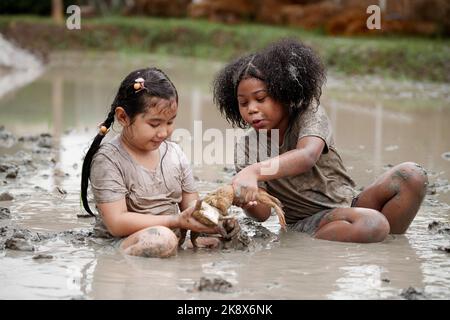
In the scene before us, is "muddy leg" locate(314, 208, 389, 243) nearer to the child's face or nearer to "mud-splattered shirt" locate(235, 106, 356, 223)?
"mud-splattered shirt" locate(235, 106, 356, 223)

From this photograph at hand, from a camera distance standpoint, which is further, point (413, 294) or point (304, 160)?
point (304, 160)

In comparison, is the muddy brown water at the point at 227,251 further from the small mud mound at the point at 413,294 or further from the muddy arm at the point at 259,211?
the muddy arm at the point at 259,211

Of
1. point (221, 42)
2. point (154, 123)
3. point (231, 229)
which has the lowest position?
point (231, 229)

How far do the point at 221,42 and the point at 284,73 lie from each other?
664 inches

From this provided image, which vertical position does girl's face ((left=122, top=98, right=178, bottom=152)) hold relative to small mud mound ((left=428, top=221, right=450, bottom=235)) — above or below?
above

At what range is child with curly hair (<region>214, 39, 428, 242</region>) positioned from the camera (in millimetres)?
4637

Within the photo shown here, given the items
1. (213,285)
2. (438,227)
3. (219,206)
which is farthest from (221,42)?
(213,285)

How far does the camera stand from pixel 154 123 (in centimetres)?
439

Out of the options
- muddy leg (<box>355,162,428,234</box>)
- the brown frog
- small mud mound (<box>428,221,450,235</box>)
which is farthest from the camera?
small mud mound (<box>428,221,450,235</box>)

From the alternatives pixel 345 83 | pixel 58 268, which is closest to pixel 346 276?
pixel 58 268

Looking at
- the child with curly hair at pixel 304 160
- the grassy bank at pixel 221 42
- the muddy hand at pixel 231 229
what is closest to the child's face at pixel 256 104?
the child with curly hair at pixel 304 160

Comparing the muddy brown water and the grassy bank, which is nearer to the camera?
the muddy brown water

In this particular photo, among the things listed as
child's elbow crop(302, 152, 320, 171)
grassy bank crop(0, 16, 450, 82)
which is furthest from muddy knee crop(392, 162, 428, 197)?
grassy bank crop(0, 16, 450, 82)

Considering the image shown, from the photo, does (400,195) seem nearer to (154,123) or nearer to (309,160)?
(309,160)
